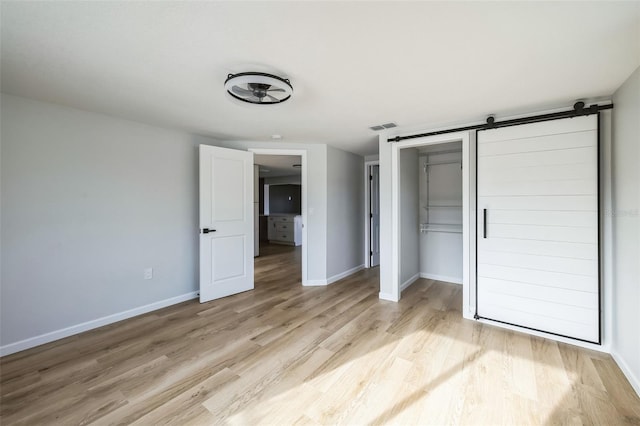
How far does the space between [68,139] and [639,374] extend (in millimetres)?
4955

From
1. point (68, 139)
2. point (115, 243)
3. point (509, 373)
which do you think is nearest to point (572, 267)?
point (509, 373)

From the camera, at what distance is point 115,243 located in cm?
293

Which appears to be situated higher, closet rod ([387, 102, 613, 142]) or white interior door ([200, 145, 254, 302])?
closet rod ([387, 102, 613, 142])

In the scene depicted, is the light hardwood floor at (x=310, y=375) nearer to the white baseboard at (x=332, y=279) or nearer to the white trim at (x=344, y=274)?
the white baseboard at (x=332, y=279)

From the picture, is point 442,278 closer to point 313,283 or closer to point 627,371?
point 313,283

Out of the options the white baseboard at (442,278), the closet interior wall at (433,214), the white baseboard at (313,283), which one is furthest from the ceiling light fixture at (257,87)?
the white baseboard at (442,278)

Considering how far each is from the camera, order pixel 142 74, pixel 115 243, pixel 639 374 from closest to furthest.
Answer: pixel 639 374 → pixel 142 74 → pixel 115 243

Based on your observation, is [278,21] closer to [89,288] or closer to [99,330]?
[89,288]

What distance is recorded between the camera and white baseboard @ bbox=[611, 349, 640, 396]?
181 centimetres

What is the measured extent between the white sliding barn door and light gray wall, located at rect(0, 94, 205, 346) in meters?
3.59

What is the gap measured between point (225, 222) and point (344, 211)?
2.01 meters

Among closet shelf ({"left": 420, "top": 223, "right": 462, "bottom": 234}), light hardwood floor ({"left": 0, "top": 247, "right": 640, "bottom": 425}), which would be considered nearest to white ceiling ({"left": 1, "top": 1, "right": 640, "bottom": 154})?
closet shelf ({"left": 420, "top": 223, "right": 462, "bottom": 234})

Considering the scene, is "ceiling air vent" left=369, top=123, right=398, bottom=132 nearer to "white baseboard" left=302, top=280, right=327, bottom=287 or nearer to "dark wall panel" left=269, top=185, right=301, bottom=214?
"white baseboard" left=302, top=280, right=327, bottom=287

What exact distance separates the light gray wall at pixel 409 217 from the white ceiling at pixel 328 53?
4.58 ft
